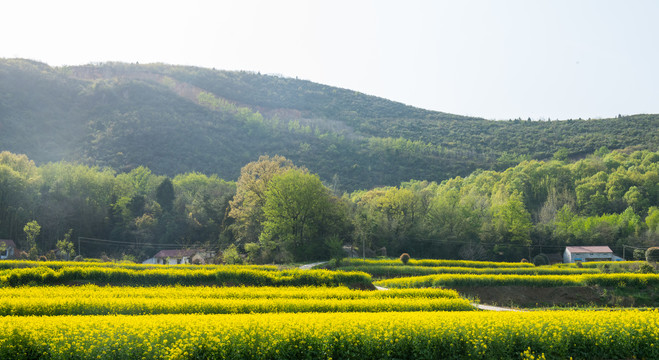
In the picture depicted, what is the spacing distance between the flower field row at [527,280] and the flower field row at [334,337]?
16385 millimetres

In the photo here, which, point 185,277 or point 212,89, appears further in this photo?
point 212,89

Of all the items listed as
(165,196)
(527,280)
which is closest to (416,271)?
(527,280)

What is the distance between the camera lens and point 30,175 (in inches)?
2714

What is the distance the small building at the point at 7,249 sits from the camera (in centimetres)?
5347

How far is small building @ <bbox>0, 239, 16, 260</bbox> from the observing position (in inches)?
2105

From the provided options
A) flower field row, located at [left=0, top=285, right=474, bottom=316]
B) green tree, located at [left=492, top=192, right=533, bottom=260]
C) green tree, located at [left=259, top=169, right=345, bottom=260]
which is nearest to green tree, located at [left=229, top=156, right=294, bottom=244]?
green tree, located at [left=259, top=169, right=345, bottom=260]

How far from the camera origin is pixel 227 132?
120188 mm

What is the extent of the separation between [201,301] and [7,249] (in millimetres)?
44124

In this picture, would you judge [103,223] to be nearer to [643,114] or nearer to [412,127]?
[412,127]

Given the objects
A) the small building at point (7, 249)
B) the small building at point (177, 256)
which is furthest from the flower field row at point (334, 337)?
the small building at point (7, 249)

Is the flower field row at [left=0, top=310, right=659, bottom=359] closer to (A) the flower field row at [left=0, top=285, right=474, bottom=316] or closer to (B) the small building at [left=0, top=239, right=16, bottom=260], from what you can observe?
(A) the flower field row at [left=0, top=285, right=474, bottom=316]

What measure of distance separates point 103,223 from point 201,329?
185 feet

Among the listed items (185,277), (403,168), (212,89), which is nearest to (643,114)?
(403,168)

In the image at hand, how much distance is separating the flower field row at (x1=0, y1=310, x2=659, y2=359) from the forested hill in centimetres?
8357
